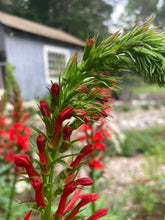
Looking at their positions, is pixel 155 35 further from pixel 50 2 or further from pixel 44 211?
pixel 50 2

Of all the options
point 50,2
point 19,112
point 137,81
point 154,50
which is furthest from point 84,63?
point 137,81

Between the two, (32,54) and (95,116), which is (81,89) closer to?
(95,116)

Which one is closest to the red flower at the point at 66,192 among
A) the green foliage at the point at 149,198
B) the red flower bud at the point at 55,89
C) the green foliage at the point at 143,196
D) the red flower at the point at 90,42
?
the red flower bud at the point at 55,89

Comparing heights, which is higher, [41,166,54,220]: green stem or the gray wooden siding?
the gray wooden siding

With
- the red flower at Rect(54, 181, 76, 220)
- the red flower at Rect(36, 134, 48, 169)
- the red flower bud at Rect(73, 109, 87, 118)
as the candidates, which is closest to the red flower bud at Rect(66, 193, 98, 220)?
the red flower at Rect(54, 181, 76, 220)

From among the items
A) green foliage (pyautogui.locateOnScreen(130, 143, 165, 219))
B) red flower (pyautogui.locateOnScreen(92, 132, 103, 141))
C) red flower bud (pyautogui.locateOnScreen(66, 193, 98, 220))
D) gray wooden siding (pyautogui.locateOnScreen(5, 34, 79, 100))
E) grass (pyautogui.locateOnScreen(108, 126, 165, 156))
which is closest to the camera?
red flower bud (pyautogui.locateOnScreen(66, 193, 98, 220))

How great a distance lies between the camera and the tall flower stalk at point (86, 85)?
57cm

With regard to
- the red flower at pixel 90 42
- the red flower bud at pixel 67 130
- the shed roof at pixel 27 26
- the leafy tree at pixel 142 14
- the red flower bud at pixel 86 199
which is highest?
the shed roof at pixel 27 26

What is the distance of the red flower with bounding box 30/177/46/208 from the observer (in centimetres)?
62

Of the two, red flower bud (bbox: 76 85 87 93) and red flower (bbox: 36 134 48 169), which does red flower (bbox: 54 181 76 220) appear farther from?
red flower bud (bbox: 76 85 87 93)

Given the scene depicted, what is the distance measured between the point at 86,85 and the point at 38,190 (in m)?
0.32

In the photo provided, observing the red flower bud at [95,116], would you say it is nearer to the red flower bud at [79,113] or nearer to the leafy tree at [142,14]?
the red flower bud at [79,113]

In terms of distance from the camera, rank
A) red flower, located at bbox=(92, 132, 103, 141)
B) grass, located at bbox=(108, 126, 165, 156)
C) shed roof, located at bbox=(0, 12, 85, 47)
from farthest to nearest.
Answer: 1. grass, located at bbox=(108, 126, 165, 156)
2. shed roof, located at bbox=(0, 12, 85, 47)
3. red flower, located at bbox=(92, 132, 103, 141)

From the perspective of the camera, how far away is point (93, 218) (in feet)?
2.27
